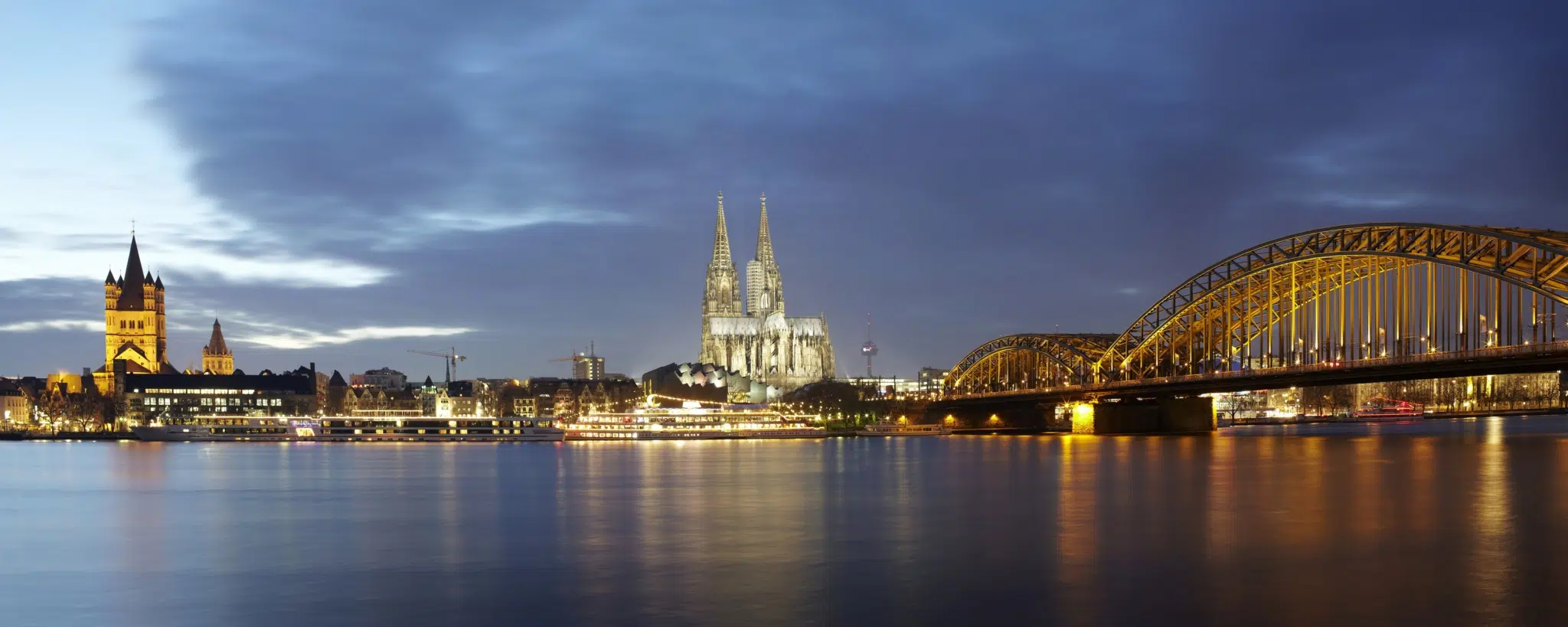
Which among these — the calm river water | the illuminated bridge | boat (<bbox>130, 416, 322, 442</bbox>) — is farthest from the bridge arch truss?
boat (<bbox>130, 416, 322, 442</bbox>)

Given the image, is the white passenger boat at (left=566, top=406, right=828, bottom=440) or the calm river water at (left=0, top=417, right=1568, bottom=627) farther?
the white passenger boat at (left=566, top=406, right=828, bottom=440)

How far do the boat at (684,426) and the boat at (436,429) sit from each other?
417 centimetres

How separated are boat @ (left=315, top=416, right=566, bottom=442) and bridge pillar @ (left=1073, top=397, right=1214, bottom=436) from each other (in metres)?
52.4

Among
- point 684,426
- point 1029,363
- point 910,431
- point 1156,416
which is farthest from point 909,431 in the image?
point 1156,416

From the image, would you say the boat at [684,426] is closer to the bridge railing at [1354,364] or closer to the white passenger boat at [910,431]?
the white passenger boat at [910,431]

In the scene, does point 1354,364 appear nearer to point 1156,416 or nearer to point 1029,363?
point 1156,416

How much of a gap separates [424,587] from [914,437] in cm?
12899

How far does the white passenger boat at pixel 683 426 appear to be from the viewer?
6038 inches

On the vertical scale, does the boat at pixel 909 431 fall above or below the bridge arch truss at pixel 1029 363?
below

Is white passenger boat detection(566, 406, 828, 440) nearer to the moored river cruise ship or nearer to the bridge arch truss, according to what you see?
the moored river cruise ship

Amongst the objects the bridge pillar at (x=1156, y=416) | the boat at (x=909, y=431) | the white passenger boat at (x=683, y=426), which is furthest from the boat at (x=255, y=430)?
the bridge pillar at (x=1156, y=416)

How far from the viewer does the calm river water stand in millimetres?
28328

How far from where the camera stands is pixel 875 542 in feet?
130

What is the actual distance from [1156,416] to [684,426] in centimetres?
5100
